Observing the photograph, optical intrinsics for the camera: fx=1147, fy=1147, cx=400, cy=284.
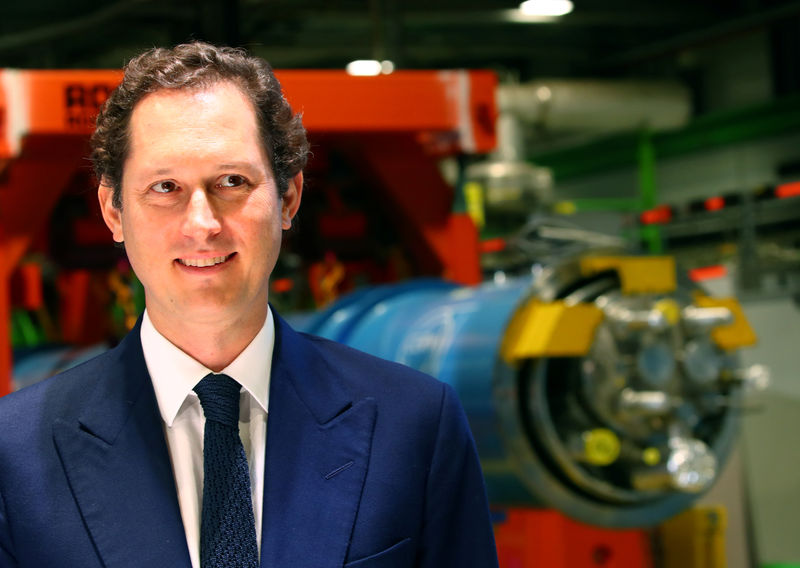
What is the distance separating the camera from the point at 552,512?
96.7 inches

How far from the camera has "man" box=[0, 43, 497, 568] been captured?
920 millimetres

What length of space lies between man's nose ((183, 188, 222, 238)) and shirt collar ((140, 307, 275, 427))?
112mm

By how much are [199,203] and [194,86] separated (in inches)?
3.9

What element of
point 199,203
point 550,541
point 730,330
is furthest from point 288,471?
point 730,330

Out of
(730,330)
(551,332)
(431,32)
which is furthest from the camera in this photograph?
(431,32)

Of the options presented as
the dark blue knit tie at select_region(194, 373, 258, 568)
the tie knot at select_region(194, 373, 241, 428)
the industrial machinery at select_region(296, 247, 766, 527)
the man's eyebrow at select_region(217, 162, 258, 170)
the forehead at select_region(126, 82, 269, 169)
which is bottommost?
the industrial machinery at select_region(296, 247, 766, 527)

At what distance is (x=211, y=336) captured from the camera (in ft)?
3.17

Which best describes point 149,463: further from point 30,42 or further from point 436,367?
point 30,42

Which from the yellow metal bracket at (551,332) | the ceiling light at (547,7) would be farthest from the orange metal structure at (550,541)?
the ceiling light at (547,7)

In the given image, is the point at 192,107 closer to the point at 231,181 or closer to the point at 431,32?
the point at 231,181

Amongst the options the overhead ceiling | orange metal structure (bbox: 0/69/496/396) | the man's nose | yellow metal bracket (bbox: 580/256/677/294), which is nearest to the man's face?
the man's nose

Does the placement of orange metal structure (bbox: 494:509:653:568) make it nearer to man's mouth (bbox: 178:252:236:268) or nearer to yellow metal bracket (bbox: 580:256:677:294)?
yellow metal bracket (bbox: 580:256:677:294)

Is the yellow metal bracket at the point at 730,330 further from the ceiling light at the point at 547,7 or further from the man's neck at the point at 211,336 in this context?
the ceiling light at the point at 547,7

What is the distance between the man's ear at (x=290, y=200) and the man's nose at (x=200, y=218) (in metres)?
0.10
